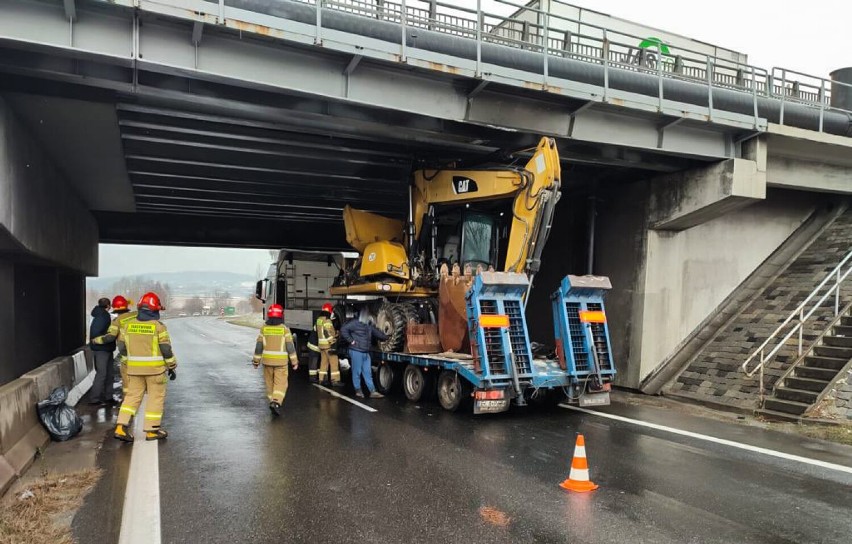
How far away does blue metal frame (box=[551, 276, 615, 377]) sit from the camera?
9.61 metres

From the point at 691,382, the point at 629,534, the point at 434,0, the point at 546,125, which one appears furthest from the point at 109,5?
the point at 691,382

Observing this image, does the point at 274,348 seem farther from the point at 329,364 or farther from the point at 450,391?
the point at 329,364

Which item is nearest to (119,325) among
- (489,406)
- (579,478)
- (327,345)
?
(327,345)

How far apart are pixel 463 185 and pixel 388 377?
3.93m

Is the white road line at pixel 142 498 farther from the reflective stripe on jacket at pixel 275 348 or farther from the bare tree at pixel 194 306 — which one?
the bare tree at pixel 194 306

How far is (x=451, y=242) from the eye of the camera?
12.0 metres

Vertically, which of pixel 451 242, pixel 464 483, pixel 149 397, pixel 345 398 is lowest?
pixel 345 398

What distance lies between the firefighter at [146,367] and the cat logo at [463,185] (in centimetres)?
579

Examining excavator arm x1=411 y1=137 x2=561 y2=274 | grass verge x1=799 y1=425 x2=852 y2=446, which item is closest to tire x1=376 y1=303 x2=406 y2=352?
excavator arm x1=411 y1=137 x2=561 y2=274

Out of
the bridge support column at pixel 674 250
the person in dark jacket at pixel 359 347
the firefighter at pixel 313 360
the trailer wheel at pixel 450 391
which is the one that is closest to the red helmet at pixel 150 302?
the person in dark jacket at pixel 359 347

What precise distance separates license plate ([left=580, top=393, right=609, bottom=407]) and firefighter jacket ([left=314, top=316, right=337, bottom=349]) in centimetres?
540

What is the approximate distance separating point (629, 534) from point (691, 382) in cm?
817

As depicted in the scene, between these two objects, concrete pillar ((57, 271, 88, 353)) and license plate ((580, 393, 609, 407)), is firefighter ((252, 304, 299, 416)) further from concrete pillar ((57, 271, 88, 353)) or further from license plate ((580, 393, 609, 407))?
concrete pillar ((57, 271, 88, 353))

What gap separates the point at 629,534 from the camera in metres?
4.66
